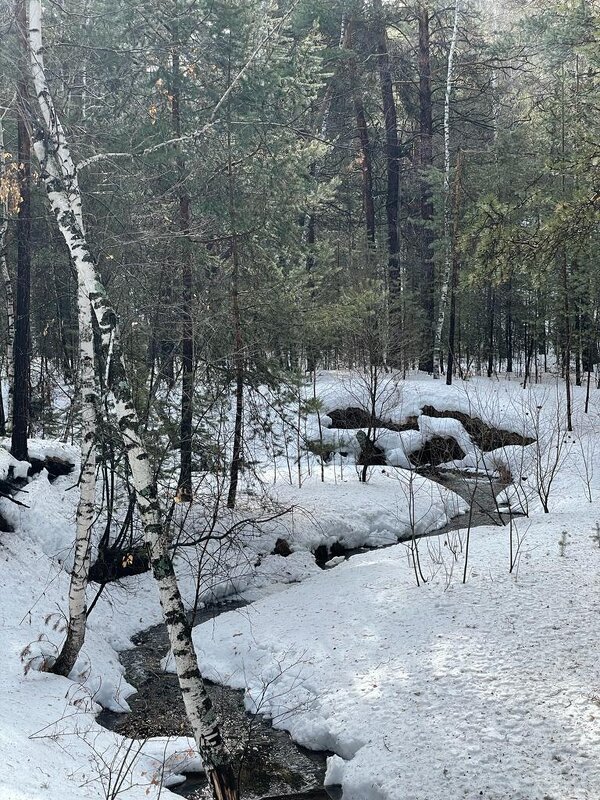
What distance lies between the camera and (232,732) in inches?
283

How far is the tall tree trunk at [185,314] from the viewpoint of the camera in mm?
11273

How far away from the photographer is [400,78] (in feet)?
78.8

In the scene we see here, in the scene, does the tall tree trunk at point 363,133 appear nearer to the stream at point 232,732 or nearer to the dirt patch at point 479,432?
the dirt patch at point 479,432

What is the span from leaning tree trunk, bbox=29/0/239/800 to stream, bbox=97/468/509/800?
1.03 feet

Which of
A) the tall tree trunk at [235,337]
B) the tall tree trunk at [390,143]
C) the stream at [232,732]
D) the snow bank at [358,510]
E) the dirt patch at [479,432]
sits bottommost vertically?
the stream at [232,732]

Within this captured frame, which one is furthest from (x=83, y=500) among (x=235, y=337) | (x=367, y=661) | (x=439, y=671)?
(x=235, y=337)

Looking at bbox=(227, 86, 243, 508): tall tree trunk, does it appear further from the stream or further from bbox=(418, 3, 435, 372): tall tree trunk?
bbox=(418, 3, 435, 372): tall tree trunk

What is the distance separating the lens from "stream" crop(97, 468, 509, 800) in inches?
247

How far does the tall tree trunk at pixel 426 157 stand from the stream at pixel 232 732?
1522 cm

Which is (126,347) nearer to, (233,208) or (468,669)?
(233,208)

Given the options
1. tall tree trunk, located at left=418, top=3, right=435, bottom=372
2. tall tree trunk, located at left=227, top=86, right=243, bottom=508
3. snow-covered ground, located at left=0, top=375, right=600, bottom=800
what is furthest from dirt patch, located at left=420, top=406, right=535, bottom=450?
tall tree trunk, located at left=227, top=86, right=243, bottom=508

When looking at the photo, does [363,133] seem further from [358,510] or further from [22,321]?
[22,321]

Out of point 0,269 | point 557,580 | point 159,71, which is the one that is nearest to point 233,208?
point 159,71

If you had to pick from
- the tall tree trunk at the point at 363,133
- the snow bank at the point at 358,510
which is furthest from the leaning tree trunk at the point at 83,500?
the tall tree trunk at the point at 363,133
